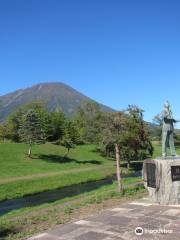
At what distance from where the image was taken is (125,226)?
492 inches

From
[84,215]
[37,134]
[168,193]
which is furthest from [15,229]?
[37,134]

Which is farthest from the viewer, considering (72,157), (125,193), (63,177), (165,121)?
(72,157)

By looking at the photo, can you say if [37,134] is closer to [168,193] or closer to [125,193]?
[125,193]

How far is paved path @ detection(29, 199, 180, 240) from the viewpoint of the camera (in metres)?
11.3

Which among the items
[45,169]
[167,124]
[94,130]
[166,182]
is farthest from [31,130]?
[166,182]

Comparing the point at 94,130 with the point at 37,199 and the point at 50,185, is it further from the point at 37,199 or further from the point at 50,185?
the point at 37,199

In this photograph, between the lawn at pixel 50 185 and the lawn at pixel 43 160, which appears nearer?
the lawn at pixel 50 185

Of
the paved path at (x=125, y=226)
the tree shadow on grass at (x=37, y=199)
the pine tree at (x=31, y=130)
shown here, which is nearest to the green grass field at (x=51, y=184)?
the tree shadow on grass at (x=37, y=199)

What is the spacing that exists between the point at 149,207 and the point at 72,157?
44.0 metres

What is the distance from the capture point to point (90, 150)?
222 feet

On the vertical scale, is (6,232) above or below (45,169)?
below

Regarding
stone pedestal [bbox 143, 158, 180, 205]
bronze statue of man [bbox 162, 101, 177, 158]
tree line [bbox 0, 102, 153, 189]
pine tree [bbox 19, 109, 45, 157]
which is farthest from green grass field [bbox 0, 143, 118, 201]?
stone pedestal [bbox 143, 158, 180, 205]

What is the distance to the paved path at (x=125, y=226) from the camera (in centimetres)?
1131

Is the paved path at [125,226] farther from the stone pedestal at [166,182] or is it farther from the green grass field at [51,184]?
the green grass field at [51,184]
